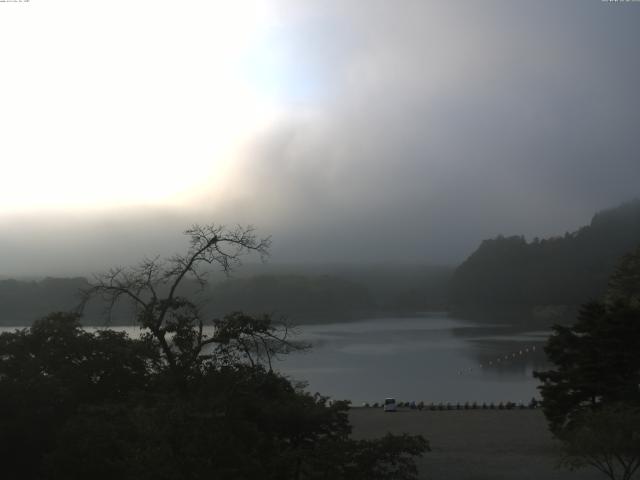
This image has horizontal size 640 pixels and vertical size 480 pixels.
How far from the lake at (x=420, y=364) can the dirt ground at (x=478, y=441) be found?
5.36 m

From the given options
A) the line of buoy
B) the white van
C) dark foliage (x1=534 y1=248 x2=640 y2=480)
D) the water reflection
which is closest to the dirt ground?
the white van

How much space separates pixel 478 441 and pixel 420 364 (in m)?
21.6

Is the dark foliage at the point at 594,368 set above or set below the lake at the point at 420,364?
above

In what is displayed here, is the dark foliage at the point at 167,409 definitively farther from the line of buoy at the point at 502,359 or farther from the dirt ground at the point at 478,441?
the line of buoy at the point at 502,359

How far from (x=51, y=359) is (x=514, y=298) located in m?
82.1

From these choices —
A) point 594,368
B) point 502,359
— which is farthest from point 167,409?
point 502,359

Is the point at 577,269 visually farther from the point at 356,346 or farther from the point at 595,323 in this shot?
the point at 595,323

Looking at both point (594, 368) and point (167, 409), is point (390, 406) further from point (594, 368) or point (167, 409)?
point (167, 409)

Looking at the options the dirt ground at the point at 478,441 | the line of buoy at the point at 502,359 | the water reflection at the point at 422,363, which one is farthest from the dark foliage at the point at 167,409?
the line of buoy at the point at 502,359

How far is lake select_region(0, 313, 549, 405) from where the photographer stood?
1048 inches

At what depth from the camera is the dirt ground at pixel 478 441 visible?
11.5m

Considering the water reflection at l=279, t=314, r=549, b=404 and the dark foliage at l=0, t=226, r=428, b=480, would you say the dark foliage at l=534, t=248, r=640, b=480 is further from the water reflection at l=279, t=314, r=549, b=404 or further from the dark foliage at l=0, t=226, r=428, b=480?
the water reflection at l=279, t=314, r=549, b=404

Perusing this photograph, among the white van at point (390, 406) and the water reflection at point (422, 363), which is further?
the water reflection at point (422, 363)

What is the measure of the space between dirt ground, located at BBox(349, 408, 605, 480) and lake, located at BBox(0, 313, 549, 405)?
17.6 feet
